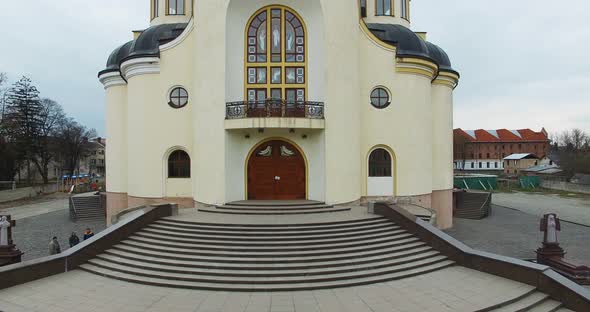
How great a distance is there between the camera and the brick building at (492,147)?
7556 centimetres

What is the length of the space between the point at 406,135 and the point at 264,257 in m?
9.47

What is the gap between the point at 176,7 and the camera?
62.6ft

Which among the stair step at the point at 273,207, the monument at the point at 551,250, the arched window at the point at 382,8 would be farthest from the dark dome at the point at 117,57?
the monument at the point at 551,250

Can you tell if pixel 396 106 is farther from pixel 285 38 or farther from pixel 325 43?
pixel 285 38

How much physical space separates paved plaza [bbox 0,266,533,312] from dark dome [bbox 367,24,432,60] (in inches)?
429

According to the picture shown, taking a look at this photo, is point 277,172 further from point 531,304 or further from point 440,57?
point 440,57

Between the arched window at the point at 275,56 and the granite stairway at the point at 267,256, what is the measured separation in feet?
20.8

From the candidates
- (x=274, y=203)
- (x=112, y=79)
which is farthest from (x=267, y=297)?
(x=112, y=79)

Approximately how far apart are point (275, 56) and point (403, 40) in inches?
254

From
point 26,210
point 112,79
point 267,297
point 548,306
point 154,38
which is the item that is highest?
point 154,38

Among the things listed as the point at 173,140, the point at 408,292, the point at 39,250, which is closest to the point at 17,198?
the point at 39,250

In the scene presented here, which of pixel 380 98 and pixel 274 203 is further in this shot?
pixel 380 98

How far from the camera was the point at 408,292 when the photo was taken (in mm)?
7734

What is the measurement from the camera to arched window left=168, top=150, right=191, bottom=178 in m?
15.8
